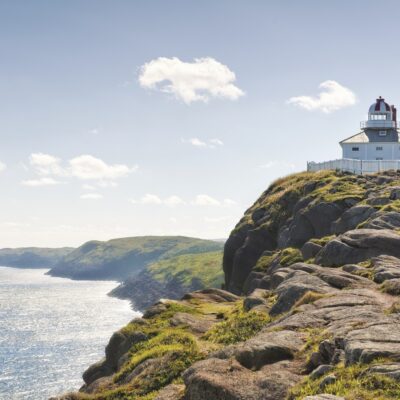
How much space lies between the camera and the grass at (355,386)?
1205 cm

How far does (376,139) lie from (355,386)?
279ft

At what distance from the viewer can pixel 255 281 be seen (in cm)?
4869

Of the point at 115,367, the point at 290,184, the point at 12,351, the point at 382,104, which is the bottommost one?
the point at 12,351

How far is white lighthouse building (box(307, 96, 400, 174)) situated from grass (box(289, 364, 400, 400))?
57.2 m

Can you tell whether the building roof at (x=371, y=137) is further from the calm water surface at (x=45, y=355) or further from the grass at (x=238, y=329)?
the calm water surface at (x=45, y=355)

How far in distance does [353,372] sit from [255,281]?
3533cm

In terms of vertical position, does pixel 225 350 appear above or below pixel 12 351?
above

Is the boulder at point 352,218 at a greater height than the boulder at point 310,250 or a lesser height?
greater

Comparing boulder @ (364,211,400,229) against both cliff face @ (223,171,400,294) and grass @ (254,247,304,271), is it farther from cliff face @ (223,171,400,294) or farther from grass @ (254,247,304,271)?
grass @ (254,247,304,271)

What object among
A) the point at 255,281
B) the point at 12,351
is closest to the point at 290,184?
the point at 255,281

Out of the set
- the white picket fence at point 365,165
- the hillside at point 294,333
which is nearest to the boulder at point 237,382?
the hillside at point 294,333

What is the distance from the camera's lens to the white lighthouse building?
6806 cm

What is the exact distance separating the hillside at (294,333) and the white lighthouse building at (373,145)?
16.0 m

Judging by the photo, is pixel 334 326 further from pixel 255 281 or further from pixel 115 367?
pixel 255 281
